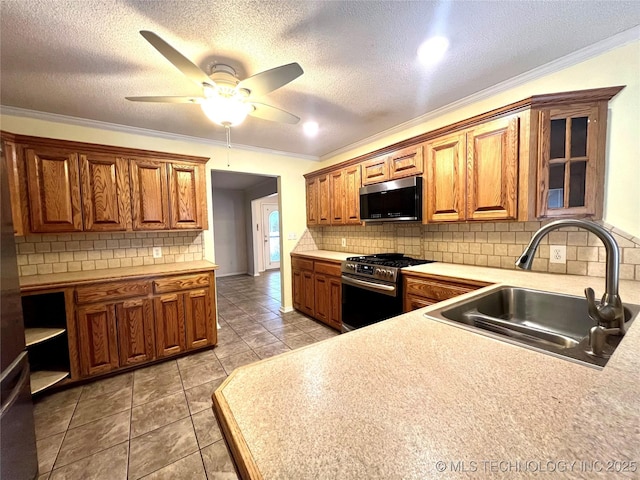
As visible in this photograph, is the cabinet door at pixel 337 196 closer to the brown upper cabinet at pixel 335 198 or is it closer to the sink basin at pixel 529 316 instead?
the brown upper cabinet at pixel 335 198

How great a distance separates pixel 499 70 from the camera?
1939mm

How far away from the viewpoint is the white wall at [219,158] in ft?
8.09

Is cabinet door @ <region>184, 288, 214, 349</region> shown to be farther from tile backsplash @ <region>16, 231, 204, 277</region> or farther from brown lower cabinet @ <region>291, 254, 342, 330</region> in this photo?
brown lower cabinet @ <region>291, 254, 342, 330</region>

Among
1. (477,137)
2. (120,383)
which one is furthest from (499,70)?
(120,383)

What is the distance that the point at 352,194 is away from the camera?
325 cm

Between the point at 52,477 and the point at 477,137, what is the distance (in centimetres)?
346

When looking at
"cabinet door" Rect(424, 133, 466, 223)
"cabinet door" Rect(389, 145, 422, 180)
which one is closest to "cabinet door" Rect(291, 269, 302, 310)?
"cabinet door" Rect(389, 145, 422, 180)

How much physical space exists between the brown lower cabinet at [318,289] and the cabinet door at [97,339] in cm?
211

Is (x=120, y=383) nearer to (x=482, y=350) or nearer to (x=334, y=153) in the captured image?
(x=482, y=350)

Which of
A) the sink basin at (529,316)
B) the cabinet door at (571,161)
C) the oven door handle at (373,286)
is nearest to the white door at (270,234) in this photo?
the oven door handle at (373,286)

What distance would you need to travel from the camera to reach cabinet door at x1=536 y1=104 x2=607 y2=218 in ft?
5.49

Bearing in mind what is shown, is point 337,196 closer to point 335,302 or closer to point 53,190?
point 335,302

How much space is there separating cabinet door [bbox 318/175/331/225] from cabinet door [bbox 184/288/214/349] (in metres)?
1.81

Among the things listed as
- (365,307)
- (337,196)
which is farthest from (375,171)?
(365,307)
